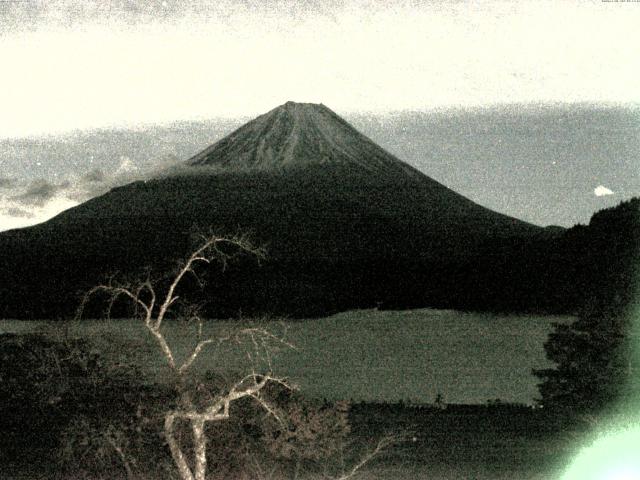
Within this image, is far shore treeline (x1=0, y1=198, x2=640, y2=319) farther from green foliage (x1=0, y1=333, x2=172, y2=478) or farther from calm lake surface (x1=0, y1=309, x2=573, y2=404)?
green foliage (x1=0, y1=333, x2=172, y2=478)

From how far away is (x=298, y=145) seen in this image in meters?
134

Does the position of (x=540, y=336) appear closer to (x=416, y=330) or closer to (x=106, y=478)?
(x=416, y=330)

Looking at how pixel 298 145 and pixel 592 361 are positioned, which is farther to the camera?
pixel 298 145

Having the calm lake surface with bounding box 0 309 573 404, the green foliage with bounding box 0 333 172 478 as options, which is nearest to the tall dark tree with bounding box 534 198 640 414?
the green foliage with bounding box 0 333 172 478

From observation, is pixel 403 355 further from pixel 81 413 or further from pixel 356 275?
pixel 356 275

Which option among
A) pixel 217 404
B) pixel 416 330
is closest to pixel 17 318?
pixel 416 330

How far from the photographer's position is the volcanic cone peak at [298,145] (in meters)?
130

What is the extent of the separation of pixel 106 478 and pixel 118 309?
158 feet

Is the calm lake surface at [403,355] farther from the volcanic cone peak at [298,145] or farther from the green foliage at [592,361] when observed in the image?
the volcanic cone peak at [298,145]

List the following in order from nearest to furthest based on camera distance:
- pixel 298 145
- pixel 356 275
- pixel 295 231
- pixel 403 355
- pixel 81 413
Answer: pixel 81 413, pixel 403 355, pixel 356 275, pixel 295 231, pixel 298 145

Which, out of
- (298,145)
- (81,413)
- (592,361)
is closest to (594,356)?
(592,361)

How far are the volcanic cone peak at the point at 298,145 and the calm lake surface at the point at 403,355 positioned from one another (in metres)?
63.4

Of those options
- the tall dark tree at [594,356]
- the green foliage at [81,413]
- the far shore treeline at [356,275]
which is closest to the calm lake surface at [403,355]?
the far shore treeline at [356,275]

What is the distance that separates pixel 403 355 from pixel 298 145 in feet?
274
